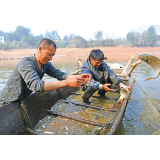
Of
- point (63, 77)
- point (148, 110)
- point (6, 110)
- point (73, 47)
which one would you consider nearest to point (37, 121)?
point (6, 110)

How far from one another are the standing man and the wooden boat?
0.24 m

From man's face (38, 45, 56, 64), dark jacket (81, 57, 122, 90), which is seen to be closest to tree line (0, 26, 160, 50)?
dark jacket (81, 57, 122, 90)

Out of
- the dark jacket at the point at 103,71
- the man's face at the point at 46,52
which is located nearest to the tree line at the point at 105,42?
the dark jacket at the point at 103,71

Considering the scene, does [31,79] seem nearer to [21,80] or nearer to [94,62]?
[21,80]

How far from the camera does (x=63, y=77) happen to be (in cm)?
336

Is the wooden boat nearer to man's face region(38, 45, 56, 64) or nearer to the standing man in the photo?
the standing man

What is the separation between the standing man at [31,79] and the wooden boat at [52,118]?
0.79 ft

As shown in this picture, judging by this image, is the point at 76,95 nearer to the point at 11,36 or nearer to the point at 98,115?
the point at 98,115

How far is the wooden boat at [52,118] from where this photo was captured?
8.05 ft

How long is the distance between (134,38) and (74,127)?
199 feet

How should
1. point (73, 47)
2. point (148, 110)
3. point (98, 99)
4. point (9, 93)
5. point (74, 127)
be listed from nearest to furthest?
point (9, 93) → point (74, 127) → point (148, 110) → point (98, 99) → point (73, 47)

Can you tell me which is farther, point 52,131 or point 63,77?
point 63,77

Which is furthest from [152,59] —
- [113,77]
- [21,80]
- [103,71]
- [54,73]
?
[21,80]

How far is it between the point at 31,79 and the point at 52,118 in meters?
1.55
